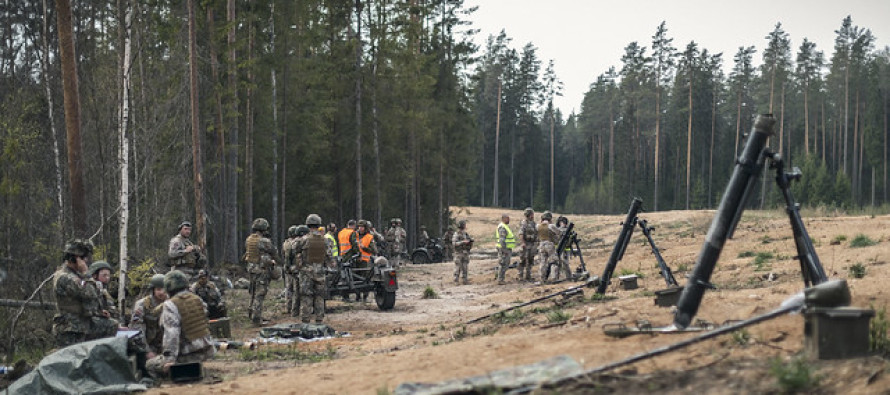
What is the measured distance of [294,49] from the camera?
33.2 meters

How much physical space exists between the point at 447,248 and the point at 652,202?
47990 mm

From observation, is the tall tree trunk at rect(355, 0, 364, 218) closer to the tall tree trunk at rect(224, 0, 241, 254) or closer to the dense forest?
the dense forest

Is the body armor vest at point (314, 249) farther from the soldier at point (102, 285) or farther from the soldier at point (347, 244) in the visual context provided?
the soldier at point (102, 285)

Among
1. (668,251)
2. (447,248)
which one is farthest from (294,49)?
(668,251)

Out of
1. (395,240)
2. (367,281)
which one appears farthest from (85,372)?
(395,240)

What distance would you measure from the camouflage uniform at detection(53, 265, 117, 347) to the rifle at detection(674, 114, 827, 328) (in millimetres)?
7461

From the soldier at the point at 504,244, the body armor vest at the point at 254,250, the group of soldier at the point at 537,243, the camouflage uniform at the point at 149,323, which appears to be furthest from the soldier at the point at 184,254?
the soldier at the point at 504,244

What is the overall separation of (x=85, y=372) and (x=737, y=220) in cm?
764

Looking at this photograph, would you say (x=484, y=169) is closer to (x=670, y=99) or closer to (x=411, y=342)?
(x=670, y=99)

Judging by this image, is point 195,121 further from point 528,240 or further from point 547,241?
point 547,241

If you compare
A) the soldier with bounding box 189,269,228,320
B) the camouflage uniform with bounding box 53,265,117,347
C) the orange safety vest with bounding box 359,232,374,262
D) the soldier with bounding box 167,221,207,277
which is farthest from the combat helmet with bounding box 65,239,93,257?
the orange safety vest with bounding box 359,232,374,262

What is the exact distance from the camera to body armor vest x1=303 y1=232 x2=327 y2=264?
15859 mm

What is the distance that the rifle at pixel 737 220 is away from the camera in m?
8.20

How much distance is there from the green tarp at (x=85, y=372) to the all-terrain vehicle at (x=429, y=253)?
86.4 ft
